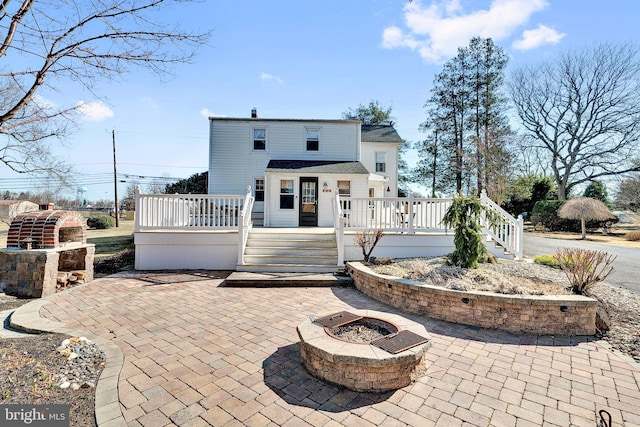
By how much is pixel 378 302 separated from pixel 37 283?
662 cm

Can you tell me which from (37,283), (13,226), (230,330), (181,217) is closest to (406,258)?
(230,330)

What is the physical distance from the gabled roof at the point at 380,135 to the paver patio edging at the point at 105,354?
17.5m

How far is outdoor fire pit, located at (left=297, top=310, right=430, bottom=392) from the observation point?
2.80m

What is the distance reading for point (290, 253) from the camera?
7.84 m

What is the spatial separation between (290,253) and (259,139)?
7.80 metres

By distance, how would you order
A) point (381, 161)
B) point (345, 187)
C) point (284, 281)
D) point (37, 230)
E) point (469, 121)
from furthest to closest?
1. point (469, 121)
2. point (381, 161)
3. point (345, 187)
4. point (284, 281)
5. point (37, 230)

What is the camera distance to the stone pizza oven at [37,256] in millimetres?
5770

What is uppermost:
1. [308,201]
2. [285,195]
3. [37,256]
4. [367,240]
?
[285,195]

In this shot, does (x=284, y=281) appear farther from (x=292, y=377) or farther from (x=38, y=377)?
(x=38, y=377)

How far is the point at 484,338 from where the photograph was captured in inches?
160

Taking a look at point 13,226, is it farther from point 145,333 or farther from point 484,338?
point 484,338

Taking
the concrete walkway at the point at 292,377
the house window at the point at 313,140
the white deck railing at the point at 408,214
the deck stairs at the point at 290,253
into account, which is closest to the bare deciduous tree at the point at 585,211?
the white deck railing at the point at 408,214

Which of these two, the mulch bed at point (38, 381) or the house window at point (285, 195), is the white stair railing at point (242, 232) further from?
the mulch bed at point (38, 381)

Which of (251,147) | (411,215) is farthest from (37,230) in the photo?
(251,147)
